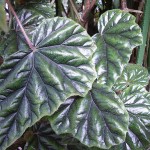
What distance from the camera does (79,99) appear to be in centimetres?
64

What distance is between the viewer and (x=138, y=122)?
70 cm

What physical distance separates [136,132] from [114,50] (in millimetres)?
193

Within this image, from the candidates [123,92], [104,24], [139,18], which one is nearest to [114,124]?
[123,92]

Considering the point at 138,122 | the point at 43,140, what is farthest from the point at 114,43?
the point at 43,140

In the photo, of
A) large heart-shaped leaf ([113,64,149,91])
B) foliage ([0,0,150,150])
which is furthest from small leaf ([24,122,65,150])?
large heart-shaped leaf ([113,64,149,91])

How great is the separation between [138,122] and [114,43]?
7.5 inches

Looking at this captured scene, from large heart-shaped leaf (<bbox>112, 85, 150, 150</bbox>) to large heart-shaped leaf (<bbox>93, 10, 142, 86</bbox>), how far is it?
94 millimetres

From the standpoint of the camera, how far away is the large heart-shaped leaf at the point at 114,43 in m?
0.68

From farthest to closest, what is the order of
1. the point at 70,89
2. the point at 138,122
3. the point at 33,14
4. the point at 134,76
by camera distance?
the point at 134,76 < the point at 33,14 < the point at 138,122 < the point at 70,89

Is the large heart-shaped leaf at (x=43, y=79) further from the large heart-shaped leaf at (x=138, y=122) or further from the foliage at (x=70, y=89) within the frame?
the large heart-shaped leaf at (x=138, y=122)

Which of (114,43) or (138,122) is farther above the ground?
(114,43)

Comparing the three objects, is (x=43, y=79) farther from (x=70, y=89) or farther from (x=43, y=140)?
(x=43, y=140)

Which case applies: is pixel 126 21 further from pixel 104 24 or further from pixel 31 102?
pixel 31 102

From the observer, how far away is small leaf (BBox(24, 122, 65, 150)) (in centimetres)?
75
